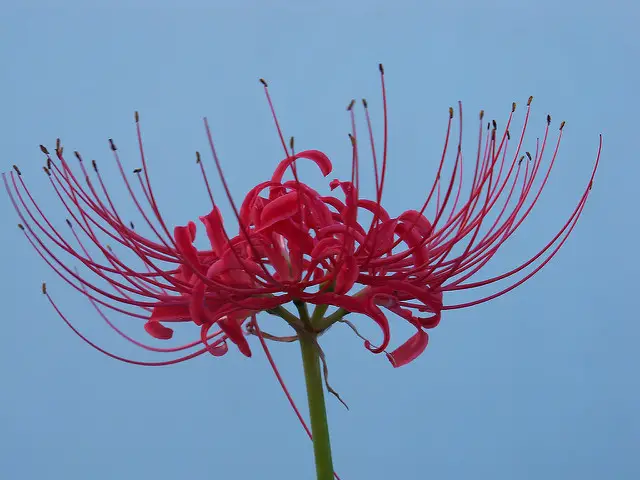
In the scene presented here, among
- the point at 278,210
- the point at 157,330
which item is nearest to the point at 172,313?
the point at 157,330

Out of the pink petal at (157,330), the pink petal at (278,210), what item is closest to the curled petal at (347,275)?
the pink petal at (278,210)

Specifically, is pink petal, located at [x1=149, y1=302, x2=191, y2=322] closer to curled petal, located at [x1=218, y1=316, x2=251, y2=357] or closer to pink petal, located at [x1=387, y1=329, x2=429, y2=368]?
curled petal, located at [x1=218, y1=316, x2=251, y2=357]

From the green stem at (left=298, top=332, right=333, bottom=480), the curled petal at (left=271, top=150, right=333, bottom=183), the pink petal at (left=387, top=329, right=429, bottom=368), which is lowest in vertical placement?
the green stem at (left=298, top=332, right=333, bottom=480)

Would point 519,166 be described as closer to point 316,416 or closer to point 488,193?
point 488,193

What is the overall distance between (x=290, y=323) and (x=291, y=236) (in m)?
0.09

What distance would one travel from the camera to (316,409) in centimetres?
85

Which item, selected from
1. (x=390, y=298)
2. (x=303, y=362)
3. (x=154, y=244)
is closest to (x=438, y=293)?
(x=390, y=298)

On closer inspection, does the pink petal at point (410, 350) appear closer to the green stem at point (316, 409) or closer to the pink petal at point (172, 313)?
the green stem at point (316, 409)

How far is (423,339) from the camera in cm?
90

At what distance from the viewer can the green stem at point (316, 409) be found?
2.77ft

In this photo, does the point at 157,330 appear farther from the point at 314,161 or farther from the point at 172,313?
the point at 314,161

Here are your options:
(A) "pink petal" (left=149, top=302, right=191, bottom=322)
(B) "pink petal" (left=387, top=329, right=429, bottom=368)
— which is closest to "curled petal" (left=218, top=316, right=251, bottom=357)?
(A) "pink petal" (left=149, top=302, right=191, bottom=322)

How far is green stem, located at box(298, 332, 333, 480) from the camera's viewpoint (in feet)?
2.77

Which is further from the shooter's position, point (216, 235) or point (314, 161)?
point (314, 161)
